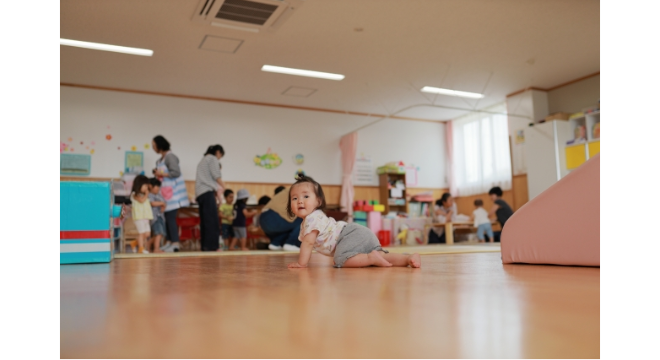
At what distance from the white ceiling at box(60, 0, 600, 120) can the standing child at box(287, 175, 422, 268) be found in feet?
9.61

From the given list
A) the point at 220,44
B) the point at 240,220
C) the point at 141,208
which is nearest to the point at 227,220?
the point at 240,220

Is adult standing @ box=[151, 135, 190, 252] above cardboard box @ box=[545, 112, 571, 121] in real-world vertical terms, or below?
below

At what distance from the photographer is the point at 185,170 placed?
26.9 ft

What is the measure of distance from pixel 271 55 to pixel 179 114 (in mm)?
2593

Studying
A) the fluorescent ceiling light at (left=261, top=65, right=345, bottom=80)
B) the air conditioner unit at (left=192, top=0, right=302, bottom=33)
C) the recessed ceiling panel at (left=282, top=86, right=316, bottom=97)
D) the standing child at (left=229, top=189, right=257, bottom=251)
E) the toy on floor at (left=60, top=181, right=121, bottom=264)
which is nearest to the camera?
the toy on floor at (left=60, top=181, right=121, bottom=264)

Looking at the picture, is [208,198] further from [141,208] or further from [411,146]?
[411,146]

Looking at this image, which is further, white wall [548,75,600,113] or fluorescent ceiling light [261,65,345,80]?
white wall [548,75,600,113]

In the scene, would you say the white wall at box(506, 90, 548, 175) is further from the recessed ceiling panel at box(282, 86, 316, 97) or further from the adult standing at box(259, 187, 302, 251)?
the adult standing at box(259, 187, 302, 251)

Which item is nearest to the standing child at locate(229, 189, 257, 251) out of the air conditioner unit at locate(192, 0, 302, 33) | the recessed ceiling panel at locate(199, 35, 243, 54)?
the recessed ceiling panel at locate(199, 35, 243, 54)

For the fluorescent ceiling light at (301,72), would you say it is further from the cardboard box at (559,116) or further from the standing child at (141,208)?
the cardboard box at (559,116)

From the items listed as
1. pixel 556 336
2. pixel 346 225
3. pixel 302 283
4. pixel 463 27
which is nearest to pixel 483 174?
pixel 463 27

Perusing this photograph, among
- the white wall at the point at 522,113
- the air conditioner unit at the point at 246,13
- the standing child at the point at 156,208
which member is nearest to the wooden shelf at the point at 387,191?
the white wall at the point at 522,113

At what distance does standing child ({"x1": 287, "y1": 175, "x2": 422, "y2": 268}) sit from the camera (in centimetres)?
237

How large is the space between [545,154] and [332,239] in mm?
6403
